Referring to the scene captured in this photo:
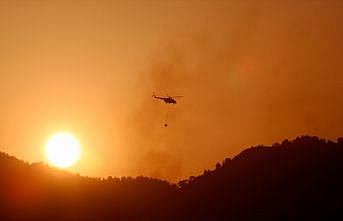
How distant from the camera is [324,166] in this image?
62.0 meters

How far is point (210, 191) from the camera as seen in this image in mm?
67250

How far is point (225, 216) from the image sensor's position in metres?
60.1

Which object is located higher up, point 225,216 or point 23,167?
point 23,167

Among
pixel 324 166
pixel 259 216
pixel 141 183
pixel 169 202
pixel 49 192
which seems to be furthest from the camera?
pixel 141 183

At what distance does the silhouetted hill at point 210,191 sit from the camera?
2314 inches

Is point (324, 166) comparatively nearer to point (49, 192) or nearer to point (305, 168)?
point (305, 168)

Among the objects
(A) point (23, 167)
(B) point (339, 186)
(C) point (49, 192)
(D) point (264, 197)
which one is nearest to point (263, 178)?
(D) point (264, 197)

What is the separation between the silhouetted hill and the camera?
58.8 m

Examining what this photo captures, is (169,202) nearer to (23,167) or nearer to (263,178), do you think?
(263,178)

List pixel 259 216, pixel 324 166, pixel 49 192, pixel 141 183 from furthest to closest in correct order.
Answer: pixel 141 183, pixel 49 192, pixel 324 166, pixel 259 216

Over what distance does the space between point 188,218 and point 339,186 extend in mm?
17243

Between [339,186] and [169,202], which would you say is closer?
[339,186]

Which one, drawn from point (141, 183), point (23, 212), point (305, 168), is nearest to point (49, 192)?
point (23, 212)

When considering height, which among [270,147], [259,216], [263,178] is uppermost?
[270,147]
